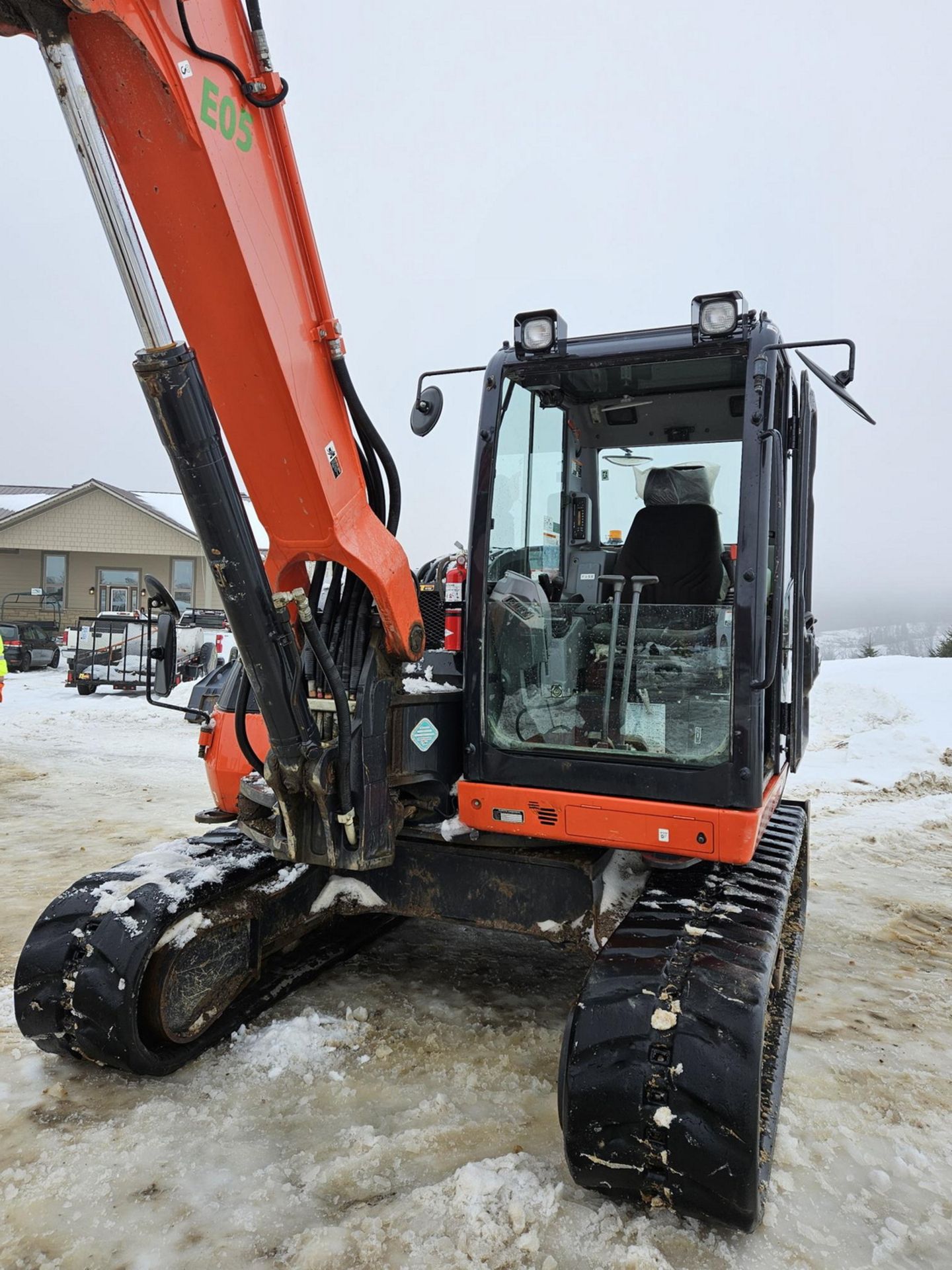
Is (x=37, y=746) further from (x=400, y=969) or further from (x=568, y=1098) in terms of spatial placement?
(x=568, y=1098)

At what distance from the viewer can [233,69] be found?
2.33m

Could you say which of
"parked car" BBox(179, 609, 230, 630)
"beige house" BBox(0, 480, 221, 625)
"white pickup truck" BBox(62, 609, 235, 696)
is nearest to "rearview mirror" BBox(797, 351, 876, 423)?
"white pickup truck" BBox(62, 609, 235, 696)

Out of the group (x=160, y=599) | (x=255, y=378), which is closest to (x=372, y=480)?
(x=255, y=378)

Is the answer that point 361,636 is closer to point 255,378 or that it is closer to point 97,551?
point 255,378

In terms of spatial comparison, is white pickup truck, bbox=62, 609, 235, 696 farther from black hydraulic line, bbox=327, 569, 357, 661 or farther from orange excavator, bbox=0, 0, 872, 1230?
black hydraulic line, bbox=327, 569, 357, 661

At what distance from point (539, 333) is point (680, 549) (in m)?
1.03

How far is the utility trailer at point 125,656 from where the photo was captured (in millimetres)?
15336

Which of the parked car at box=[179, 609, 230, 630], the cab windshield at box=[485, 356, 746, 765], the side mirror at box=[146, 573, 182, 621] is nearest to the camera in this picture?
the side mirror at box=[146, 573, 182, 621]

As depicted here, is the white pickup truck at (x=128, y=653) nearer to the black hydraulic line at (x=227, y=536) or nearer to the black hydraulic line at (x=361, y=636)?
the black hydraulic line at (x=361, y=636)

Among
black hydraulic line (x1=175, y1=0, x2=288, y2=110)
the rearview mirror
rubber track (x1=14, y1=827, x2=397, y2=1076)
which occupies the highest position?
black hydraulic line (x1=175, y1=0, x2=288, y2=110)

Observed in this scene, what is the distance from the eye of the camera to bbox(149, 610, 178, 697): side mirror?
2910mm

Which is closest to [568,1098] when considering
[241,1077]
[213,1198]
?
[213,1198]

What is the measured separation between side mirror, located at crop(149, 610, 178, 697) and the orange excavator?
2 cm

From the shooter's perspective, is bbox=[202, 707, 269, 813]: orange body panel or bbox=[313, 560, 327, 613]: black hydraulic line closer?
bbox=[313, 560, 327, 613]: black hydraulic line
